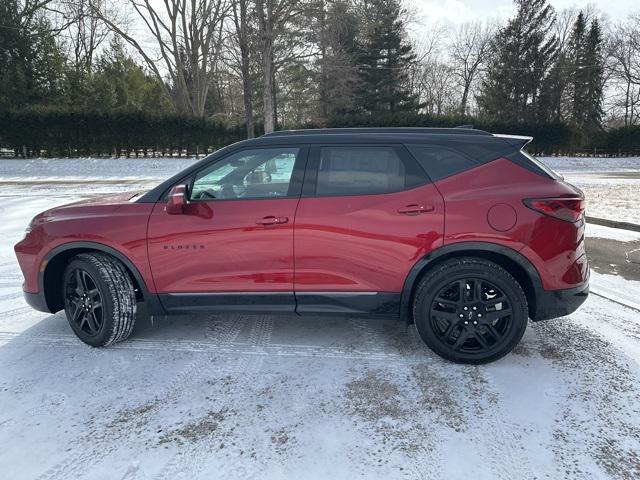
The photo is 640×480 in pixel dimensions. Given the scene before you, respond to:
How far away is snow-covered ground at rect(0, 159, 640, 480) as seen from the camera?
222cm

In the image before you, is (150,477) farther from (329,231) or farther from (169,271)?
(329,231)

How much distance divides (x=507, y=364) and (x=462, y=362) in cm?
35

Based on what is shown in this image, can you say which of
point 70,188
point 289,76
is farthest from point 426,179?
point 289,76

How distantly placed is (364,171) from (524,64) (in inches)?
1575

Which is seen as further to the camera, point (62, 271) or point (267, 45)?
point (267, 45)

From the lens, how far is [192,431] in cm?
247

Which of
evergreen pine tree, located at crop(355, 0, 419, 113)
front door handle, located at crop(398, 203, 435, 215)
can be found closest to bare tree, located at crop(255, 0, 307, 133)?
evergreen pine tree, located at crop(355, 0, 419, 113)

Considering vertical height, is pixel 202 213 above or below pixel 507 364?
above

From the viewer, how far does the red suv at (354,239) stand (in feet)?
9.77

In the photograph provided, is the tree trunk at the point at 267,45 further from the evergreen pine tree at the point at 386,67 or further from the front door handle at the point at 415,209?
the front door handle at the point at 415,209

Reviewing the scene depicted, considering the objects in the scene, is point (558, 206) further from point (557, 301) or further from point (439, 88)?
point (439, 88)

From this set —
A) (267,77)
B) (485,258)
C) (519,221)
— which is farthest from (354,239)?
(267,77)

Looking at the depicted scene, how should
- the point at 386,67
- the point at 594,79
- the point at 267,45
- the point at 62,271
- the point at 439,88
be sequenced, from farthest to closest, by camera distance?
the point at 439,88
the point at 594,79
the point at 386,67
the point at 267,45
the point at 62,271

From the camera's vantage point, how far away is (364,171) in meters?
3.15
